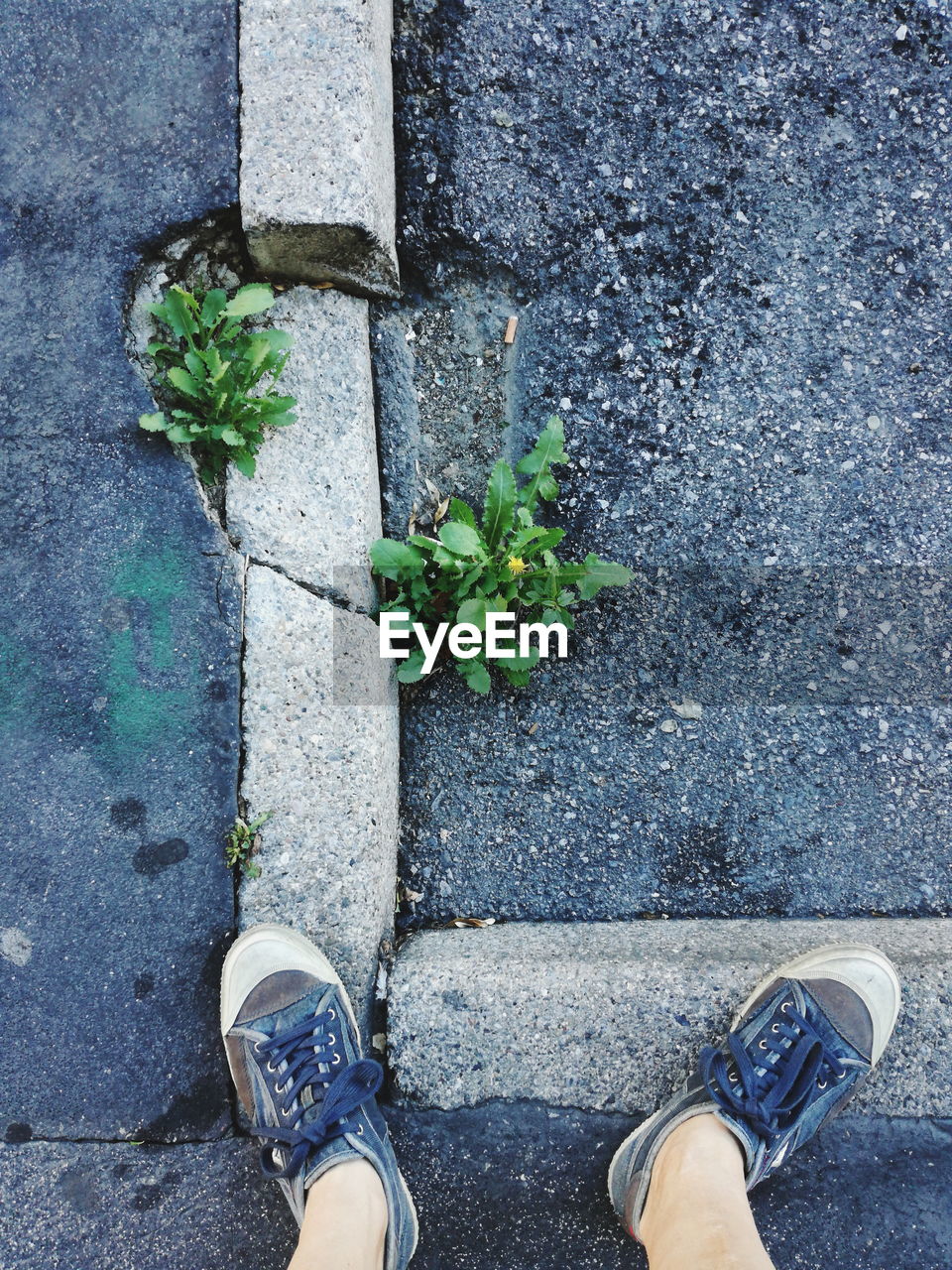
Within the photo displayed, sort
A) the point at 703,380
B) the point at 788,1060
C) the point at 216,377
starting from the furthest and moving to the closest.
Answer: the point at 703,380 → the point at 788,1060 → the point at 216,377

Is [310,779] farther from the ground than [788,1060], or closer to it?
farther from the ground

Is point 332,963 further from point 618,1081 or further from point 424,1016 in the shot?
point 618,1081

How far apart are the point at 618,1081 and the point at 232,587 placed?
1.49 m

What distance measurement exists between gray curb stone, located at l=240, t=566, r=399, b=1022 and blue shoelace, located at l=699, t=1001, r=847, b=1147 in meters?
0.86

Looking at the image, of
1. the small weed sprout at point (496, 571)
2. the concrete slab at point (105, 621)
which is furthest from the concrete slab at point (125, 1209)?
the small weed sprout at point (496, 571)

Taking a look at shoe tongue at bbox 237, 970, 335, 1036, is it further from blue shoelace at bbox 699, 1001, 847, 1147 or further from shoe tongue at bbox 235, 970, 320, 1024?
blue shoelace at bbox 699, 1001, 847, 1147

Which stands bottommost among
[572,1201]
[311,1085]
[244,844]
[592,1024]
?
[572,1201]

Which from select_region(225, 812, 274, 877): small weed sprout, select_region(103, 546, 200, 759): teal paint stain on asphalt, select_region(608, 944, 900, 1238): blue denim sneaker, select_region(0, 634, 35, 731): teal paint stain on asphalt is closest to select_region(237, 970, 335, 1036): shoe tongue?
select_region(225, 812, 274, 877): small weed sprout

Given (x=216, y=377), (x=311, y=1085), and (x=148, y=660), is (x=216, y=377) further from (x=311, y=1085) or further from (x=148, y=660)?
(x=311, y=1085)


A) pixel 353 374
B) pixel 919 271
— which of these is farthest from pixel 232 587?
pixel 919 271

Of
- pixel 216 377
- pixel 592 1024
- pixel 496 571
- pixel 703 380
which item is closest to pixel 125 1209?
pixel 592 1024

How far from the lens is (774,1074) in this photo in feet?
6.64

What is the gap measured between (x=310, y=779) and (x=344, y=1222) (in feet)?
3.08

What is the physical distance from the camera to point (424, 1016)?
1965mm
